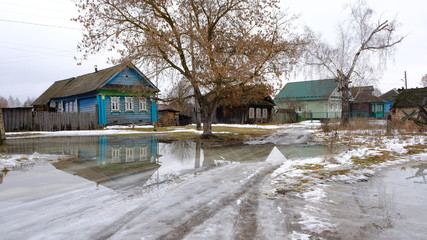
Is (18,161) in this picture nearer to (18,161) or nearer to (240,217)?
(18,161)

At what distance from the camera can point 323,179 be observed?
257 inches

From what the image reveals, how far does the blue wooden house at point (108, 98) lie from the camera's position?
27.5 metres

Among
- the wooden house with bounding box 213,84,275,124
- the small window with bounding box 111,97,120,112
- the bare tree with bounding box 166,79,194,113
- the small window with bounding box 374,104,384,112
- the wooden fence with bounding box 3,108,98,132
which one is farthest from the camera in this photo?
the small window with bounding box 374,104,384,112

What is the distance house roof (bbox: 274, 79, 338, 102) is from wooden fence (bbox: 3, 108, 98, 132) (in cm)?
3315

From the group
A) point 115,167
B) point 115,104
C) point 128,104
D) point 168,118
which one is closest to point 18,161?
point 115,167

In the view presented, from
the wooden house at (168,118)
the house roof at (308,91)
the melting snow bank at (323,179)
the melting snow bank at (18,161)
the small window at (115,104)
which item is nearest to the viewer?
the melting snow bank at (323,179)

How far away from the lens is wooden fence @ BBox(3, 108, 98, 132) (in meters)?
23.5

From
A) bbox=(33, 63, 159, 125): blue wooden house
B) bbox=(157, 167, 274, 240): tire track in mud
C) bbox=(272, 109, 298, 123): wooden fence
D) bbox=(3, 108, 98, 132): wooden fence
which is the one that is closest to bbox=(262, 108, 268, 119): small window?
bbox=(272, 109, 298, 123): wooden fence

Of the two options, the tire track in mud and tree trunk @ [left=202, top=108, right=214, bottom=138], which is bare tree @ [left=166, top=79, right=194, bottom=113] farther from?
the tire track in mud

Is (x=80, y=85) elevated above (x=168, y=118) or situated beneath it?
elevated above

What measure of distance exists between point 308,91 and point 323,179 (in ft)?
163

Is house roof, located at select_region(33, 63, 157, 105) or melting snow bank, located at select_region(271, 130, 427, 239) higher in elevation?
house roof, located at select_region(33, 63, 157, 105)

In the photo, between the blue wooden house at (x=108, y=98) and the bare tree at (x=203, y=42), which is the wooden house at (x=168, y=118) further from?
the bare tree at (x=203, y=42)

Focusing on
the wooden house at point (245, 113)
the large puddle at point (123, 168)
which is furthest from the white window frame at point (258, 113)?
the large puddle at point (123, 168)
